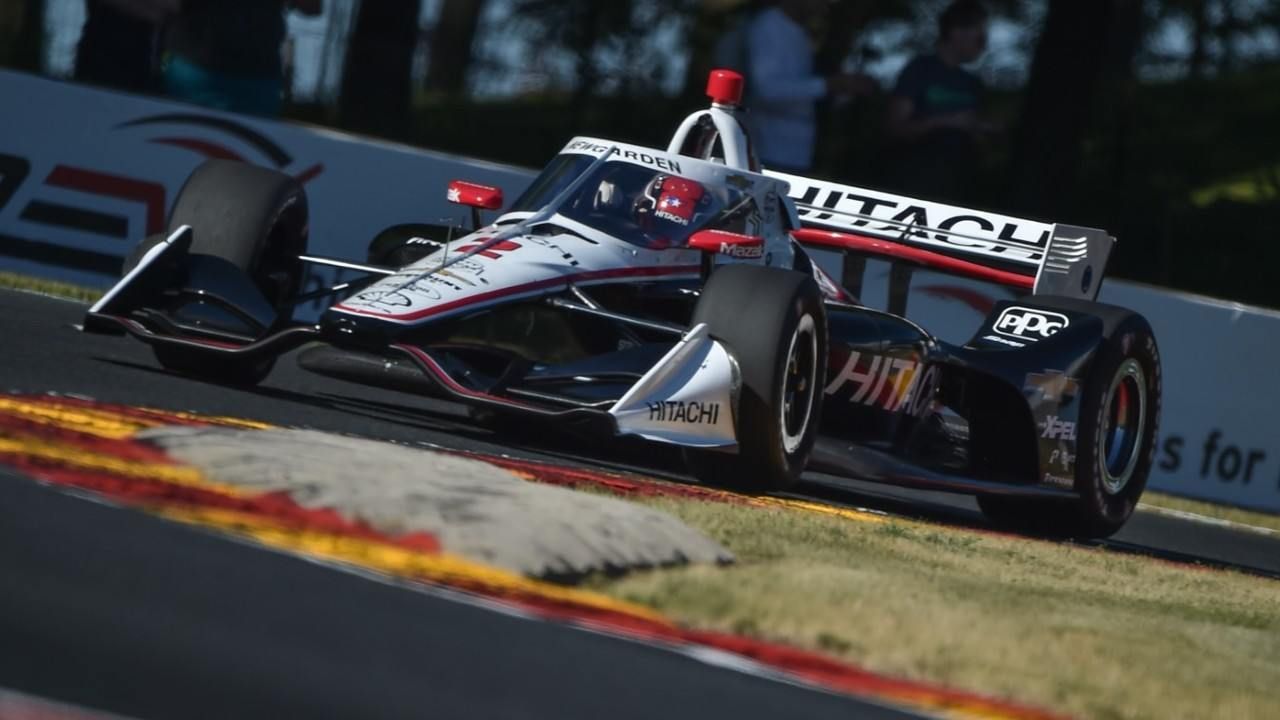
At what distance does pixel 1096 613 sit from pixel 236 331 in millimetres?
3448

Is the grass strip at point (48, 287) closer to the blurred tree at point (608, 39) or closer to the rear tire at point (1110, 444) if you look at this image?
the rear tire at point (1110, 444)

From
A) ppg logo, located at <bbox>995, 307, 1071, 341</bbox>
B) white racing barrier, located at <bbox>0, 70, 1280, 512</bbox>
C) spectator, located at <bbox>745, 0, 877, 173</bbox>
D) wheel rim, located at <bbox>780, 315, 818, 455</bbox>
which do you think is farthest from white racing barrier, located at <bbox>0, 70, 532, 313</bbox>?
wheel rim, located at <bbox>780, 315, 818, 455</bbox>

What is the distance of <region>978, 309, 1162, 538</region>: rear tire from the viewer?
9.10 m

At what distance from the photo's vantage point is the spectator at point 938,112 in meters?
13.2

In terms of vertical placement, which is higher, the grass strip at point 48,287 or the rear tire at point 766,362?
the rear tire at point 766,362

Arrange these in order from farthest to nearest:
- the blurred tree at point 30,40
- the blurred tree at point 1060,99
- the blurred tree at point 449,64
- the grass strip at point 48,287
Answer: the blurred tree at point 449,64
the blurred tree at point 1060,99
the blurred tree at point 30,40
the grass strip at point 48,287

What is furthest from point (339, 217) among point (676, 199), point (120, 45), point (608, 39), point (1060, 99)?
point (608, 39)

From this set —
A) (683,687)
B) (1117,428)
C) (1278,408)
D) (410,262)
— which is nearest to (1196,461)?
(1278,408)

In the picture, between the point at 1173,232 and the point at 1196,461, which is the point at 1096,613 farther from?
the point at 1173,232

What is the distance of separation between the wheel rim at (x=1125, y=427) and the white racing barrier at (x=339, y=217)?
9.05 feet

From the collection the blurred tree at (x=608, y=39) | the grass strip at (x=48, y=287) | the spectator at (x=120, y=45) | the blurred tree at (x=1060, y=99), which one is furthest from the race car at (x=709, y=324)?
the blurred tree at (x=608, y=39)

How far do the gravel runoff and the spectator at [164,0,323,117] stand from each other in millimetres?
5777

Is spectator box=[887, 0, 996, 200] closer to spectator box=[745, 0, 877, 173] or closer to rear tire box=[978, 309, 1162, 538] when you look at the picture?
spectator box=[745, 0, 877, 173]

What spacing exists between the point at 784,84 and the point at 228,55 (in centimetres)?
292
